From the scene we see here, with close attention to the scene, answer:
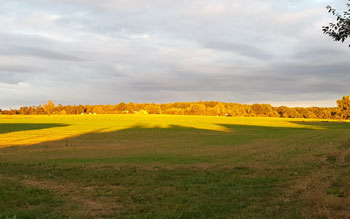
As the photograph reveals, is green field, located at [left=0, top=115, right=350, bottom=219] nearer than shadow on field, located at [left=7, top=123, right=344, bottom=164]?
Yes

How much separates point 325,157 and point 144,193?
1624 cm

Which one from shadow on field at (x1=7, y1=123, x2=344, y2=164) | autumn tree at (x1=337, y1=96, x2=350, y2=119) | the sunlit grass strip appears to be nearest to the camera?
shadow on field at (x1=7, y1=123, x2=344, y2=164)

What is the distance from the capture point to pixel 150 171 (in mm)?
20719

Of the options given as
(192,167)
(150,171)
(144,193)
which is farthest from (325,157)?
(144,193)

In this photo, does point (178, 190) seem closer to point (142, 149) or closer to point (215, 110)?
point (142, 149)

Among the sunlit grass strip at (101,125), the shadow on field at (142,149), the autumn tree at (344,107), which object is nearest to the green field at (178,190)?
the shadow on field at (142,149)

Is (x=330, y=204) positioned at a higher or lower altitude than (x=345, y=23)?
lower

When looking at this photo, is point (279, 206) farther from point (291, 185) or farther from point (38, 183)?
point (38, 183)

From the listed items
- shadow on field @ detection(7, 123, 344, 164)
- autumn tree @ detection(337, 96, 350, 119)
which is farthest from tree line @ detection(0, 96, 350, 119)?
shadow on field @ detection(7, 123, 344, 164)

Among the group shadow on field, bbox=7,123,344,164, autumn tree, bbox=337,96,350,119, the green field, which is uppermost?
autumn tree, bbox=337,96,350,119

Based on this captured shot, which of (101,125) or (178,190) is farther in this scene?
(101,125)

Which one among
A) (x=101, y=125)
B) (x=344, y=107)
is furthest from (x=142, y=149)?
(x=344, y=107)

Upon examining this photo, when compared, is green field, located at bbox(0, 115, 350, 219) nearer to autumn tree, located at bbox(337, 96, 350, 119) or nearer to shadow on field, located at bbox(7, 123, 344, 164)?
shadow on field, located at bbox(7, 123, 344, 164)

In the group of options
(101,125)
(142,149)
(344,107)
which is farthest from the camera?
(344,107)
